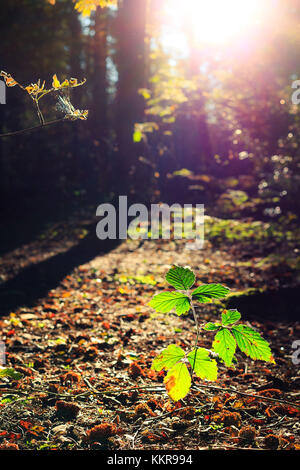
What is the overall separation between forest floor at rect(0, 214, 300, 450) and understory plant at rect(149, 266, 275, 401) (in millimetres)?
333

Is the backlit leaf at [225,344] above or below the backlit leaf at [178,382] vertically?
above

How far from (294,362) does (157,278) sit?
226cm

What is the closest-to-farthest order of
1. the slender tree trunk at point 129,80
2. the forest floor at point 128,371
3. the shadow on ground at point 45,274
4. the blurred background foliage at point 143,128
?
the forest floor at point 128,371 → the shadow on ground at point 45,274 → the blurred background foliage at point 143,128 → the slender tree trunk at point 129,80

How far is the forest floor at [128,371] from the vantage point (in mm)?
1767

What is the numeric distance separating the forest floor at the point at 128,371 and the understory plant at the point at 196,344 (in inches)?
13.1

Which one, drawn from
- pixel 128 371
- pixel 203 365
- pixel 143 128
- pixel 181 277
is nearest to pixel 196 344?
pixel 203 365

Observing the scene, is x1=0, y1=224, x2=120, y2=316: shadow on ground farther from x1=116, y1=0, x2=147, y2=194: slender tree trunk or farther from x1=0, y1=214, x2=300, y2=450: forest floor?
x1=116, y1=0, x2=147, y2=194: slender tree trunk

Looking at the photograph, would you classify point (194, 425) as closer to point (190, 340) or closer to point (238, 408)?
point (238, 408)

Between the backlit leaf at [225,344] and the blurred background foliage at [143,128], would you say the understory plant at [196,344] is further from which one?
the blurred background foliage at [143,128]

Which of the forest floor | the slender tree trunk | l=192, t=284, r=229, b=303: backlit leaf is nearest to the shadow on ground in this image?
the forest floor

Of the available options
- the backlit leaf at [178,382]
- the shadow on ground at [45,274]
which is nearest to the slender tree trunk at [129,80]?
the shadow on ground at [45,274]

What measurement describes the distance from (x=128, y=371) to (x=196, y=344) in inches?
44.5

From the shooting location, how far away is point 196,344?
1.53 m

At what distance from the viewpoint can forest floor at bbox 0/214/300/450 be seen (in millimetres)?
1767
